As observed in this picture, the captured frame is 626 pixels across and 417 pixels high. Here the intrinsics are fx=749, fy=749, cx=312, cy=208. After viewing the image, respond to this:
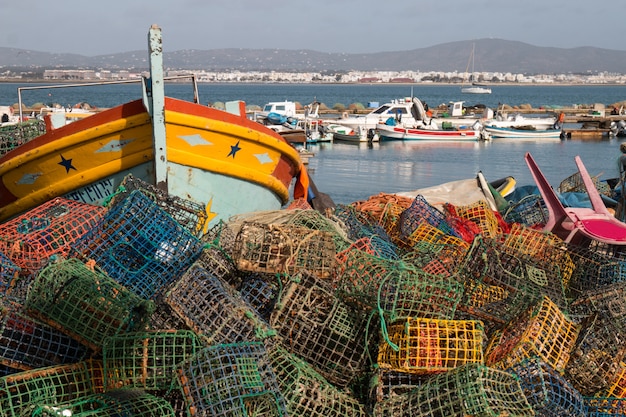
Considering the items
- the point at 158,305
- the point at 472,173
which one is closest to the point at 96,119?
the point at 158,305

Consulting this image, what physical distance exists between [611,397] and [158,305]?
2.24 meters

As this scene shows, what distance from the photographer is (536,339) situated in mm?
3658

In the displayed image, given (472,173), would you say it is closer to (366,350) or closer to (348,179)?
(348,179)

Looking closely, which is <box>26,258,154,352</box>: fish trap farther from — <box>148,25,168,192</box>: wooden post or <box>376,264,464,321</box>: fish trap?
<box>148,25,168,192</box>: wooden post

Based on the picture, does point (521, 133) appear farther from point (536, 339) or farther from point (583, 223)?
point (536, 339)

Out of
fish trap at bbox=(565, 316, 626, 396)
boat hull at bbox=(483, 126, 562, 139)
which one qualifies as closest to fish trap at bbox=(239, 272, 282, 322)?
fish trap at bbox=(565, 316, 626, 396)

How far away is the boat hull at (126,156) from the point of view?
5582 mm

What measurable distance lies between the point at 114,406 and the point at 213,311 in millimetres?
671

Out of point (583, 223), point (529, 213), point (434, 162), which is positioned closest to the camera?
point (583, 223)

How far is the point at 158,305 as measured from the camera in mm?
3695

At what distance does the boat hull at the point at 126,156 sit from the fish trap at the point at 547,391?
3.21 m

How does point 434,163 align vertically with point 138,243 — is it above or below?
below

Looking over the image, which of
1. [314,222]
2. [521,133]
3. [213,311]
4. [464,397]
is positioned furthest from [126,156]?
[521,133]

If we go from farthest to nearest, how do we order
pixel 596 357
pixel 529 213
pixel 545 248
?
1. pixel 529 213
2. pixel 545 248
3. pixel 596 357
